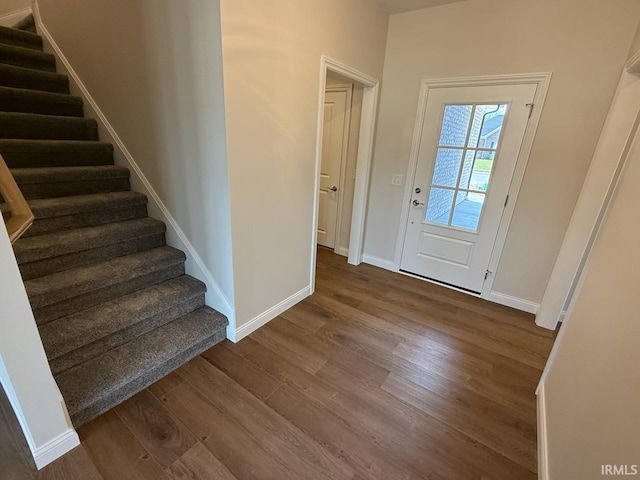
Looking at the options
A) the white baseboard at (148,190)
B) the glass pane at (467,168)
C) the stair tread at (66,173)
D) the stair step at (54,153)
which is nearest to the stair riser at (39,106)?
the white baseboard at (148,190)

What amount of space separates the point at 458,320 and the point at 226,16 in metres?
2.77

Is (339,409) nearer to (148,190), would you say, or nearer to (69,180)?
(148,190)

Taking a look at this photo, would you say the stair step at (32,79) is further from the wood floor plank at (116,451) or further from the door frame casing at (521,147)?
the door frame casing at (521,147)

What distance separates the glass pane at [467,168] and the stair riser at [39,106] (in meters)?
3.62

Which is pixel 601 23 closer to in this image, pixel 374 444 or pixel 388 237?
pixel 388 237

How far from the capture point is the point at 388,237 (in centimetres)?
341

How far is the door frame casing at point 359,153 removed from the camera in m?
2.33

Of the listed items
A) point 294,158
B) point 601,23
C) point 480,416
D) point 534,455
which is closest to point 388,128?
point 294,158

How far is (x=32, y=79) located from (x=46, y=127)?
22.7 inches

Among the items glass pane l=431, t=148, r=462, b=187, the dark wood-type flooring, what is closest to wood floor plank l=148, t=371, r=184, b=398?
the dark wood-type flooring

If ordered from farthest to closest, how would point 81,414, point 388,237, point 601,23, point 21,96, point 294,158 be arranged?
point 388,237, point 21,96, point 294,158, point 601,23, point 81,414

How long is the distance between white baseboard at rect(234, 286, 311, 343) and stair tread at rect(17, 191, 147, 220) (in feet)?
4.43

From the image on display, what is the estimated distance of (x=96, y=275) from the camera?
6.15 feet

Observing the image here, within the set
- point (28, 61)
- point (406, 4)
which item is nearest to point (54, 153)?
point (28, 61)
